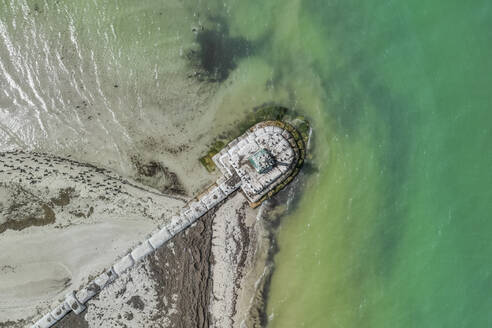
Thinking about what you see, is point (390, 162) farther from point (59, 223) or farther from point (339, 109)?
point (59, 223)

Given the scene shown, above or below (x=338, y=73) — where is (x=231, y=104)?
above

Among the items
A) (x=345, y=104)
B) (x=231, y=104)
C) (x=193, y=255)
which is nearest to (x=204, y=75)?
(x=231, y=104)

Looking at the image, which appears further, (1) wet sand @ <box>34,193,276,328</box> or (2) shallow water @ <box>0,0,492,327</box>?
(2) shallow water @ <box>0,0,492,327</box>

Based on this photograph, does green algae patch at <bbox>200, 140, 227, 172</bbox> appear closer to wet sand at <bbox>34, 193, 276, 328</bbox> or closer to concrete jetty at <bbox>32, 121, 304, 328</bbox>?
concrete jetty at <bbox>32, 121, 304, 328</bbox>

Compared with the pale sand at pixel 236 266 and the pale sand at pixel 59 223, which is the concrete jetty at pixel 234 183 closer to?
the pale sand at pixel 59 223

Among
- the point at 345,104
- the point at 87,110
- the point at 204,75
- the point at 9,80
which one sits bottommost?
the point at 345,104

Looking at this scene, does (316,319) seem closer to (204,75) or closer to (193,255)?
(193,255)

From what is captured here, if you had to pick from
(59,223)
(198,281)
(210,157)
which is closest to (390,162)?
(210,157)

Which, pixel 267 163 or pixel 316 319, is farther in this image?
pixel 316 319

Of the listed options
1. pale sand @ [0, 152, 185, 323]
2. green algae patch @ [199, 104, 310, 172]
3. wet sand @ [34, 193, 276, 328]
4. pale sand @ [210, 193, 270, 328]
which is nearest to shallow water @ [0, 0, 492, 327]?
green algae patch @ [199, 104, 310, 172]
